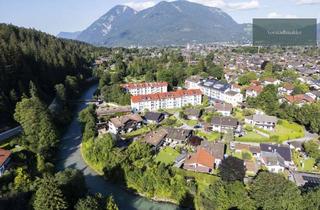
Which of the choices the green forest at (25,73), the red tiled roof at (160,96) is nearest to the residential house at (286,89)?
the red tiled roof at (160,96)

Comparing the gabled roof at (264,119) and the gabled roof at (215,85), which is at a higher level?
the gabled roof at (215,85)

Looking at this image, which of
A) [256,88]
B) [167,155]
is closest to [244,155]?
[167,155]

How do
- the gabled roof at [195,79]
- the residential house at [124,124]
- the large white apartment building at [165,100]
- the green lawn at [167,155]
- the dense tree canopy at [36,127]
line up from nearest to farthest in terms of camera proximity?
the green lawn at [167,155] → the dense tree canopy at [36,127] → the residential house at [124,124] → the large white apartment building at [165,100] → the gabled roof at [195,79]

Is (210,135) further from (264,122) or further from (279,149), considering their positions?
(279,149)

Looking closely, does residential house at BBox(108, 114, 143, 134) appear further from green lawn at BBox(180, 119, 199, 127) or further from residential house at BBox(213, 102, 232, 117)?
residential house at BBox(213, 102, 232, 117)

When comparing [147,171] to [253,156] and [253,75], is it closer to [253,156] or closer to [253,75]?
[253,156]

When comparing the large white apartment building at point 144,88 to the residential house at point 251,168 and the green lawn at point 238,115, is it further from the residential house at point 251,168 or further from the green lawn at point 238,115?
the residential house at point 251,168
